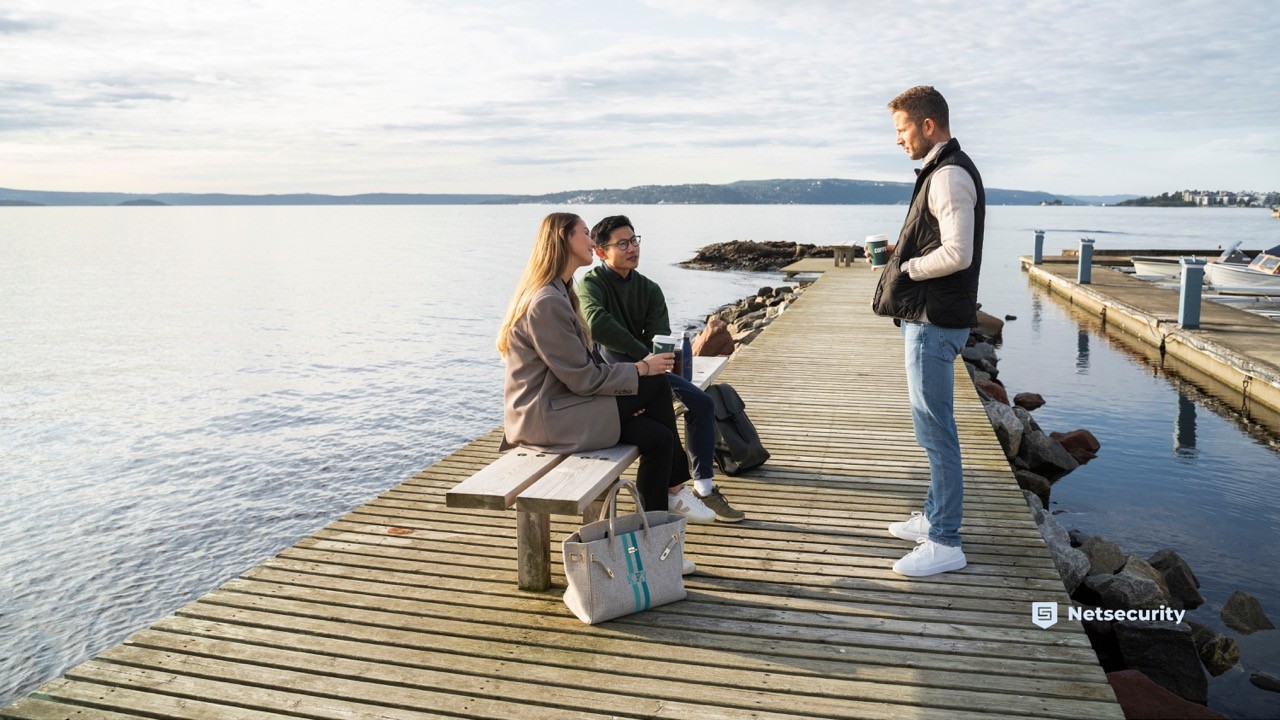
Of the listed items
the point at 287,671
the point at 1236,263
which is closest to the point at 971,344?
the point at 1236,263

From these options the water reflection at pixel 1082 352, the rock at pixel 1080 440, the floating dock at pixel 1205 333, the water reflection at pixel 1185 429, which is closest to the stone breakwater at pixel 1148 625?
the rock at pixel 1080 440

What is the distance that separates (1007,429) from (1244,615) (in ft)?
9.60

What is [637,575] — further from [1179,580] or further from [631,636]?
[1179,580]

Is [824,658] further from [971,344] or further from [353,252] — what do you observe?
[353,252]

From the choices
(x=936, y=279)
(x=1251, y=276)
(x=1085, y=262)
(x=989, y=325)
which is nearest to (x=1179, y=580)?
(x=936, y=279)

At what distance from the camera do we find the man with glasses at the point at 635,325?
498 centimetres

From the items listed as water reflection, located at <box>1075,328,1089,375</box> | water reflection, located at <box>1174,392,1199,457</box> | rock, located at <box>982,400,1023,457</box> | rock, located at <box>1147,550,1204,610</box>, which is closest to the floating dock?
water reflection, located at <box>1174,392,1199,457</box>

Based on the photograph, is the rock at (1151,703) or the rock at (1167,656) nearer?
the rock at (1151,703)

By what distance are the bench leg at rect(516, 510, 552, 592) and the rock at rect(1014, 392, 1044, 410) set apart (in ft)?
33.8

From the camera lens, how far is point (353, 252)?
62.9 m

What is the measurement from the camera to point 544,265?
168 inches

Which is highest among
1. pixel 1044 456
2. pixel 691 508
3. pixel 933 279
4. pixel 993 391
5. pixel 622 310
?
pixel 933 279

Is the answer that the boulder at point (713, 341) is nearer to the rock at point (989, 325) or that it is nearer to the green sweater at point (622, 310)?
the green sweater at point (622, 310)

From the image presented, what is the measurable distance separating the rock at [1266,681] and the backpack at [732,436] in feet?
9.91
